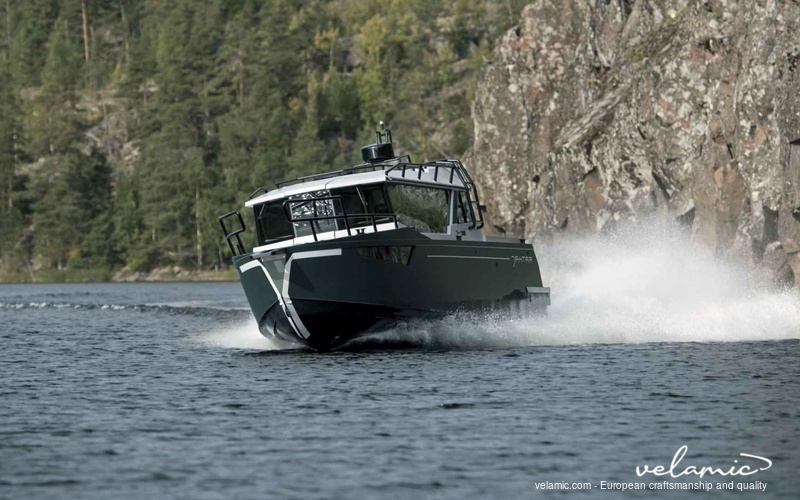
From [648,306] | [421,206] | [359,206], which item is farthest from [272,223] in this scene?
[648,306]

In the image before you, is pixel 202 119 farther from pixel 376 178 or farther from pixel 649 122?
pixel 376 178

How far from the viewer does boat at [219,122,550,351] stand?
30172 millimetres

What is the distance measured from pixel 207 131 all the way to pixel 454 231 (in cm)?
13649

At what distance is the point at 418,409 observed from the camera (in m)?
21.5

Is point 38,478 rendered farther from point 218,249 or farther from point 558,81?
point 218,249

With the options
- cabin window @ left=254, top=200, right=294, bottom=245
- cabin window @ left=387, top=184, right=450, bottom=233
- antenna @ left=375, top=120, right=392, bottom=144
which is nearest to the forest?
antenna @ left=375, top=120, right=392, bottom=144

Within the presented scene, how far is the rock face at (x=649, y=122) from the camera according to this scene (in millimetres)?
49219

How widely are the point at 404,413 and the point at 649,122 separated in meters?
46.3

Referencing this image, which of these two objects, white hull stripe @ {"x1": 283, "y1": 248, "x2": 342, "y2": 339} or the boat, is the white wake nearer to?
the boat

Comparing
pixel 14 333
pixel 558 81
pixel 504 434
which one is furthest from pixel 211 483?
pixel 558 81

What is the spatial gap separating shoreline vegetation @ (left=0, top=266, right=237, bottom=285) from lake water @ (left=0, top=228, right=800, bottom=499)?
100225mm

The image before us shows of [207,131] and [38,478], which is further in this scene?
[207,131]

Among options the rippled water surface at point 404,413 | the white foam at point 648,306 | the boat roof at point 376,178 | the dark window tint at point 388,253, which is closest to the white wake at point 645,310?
the white foam at point 648,306

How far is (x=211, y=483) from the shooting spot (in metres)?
15.4
